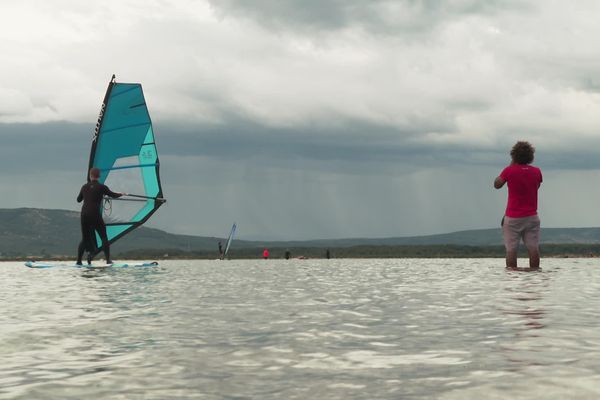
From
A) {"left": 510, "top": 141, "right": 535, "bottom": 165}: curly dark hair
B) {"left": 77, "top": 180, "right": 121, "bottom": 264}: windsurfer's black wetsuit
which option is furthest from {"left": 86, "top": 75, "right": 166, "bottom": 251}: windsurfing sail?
{"left": 510, "top": 141, "right": 535, "bottom": 165}: curly dark hair

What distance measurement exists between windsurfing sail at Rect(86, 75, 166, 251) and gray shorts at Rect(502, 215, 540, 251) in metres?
14.5

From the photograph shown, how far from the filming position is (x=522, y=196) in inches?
584

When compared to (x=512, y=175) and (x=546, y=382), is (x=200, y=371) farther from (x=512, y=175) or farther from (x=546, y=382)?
(x=512, y=175)

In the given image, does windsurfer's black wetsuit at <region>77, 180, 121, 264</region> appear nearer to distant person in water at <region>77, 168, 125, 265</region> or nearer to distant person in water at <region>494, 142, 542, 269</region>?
distant person in water at <region>77, 168, 125, 265</region>

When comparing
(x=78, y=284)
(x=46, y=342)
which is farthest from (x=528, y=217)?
(x=46, y=342)

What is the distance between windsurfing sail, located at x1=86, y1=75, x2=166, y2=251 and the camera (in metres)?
26.1

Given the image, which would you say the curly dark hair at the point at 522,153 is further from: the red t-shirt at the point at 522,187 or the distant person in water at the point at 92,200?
the distant person in water at the point at 92,200

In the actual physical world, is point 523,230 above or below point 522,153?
below

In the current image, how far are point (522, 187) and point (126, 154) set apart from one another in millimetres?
15400

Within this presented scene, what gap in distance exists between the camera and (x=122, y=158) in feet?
86.1

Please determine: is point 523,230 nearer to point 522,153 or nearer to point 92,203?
point 522,153

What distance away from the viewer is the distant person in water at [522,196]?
14.8 metres

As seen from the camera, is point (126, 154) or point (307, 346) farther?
point (126, 154)

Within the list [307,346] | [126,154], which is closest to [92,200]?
[126,154]
